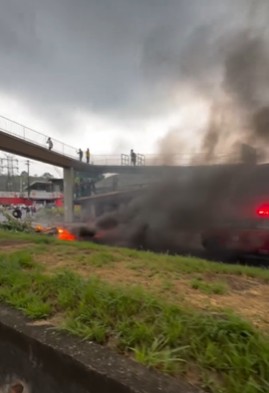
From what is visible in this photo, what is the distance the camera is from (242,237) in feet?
20.3

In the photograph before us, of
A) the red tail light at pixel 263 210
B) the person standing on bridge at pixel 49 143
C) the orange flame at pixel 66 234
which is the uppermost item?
the person standing on bridge at pixel 49 143

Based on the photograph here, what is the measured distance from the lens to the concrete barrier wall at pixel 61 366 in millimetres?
1462

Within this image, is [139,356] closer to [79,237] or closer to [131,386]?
[131,386]

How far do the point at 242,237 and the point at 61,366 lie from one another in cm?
507

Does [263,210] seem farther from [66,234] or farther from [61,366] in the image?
[61,366]

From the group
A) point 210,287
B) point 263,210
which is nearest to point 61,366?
point 210,287

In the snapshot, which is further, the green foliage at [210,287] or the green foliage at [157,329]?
the green foliage at [210,287]

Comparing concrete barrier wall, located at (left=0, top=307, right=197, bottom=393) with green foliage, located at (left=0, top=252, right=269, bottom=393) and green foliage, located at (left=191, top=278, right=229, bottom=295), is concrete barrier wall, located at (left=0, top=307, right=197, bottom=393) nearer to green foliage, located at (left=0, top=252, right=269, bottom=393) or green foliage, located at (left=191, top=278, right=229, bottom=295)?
green foliage, located at (left=0, top=252, right=269, bottom=393)

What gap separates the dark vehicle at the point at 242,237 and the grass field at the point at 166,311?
8.27 ft

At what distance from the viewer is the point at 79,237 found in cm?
789

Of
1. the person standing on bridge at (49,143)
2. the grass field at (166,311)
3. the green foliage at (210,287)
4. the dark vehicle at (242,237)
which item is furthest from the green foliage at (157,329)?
the person standing on bridge at (49,143)

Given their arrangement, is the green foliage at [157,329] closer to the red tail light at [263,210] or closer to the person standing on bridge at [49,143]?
the red tail light at [263,210]

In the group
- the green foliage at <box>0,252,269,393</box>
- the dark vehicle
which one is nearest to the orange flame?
the dark vehicle

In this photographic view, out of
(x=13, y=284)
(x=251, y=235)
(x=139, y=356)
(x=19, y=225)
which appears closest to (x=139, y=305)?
(x=139, y=356)
